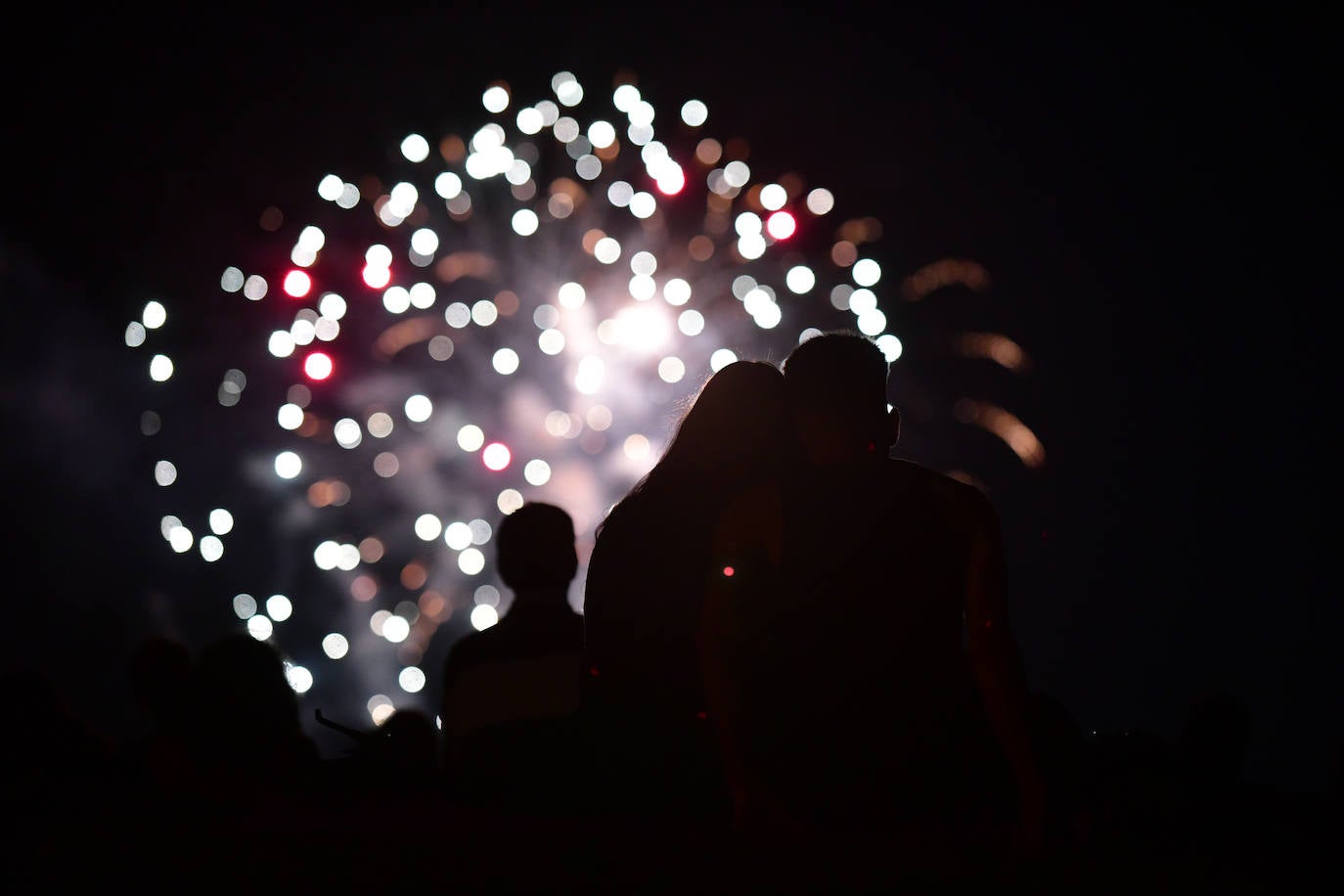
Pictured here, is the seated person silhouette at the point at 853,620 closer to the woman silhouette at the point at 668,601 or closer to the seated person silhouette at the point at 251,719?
the woman silhouette at the point at 668,601

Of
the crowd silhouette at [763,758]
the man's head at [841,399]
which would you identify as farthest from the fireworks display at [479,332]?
the man's head at [841,399]

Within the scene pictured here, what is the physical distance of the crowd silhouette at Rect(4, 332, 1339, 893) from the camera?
188 cm

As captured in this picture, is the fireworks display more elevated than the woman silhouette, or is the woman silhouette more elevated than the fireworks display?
the fireworks display

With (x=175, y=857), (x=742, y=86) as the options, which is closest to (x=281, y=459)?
(x=742, y=86)

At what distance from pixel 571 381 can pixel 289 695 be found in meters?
3.70

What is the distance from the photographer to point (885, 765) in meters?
2.11

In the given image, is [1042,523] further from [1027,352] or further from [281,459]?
[281,459]

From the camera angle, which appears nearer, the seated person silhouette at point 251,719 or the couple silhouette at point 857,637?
the couple silhouette at point 857,637

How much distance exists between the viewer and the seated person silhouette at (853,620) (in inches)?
82.3

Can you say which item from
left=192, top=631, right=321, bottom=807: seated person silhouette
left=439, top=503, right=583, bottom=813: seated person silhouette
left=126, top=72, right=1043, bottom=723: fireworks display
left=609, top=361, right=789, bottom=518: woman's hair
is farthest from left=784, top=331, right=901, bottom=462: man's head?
left=126, top=72, right=1043, bottom=723: fireworks display

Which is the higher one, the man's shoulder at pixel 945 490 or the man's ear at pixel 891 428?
the man's ear at pixel 891 428

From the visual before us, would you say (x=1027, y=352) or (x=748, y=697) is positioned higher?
(x=1027, y=352)

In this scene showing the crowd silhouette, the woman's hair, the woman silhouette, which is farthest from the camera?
the woman's hair

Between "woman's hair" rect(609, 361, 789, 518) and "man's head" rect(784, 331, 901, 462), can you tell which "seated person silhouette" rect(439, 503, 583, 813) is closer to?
"woman's hair" rect(609, 361, 789, 518)
